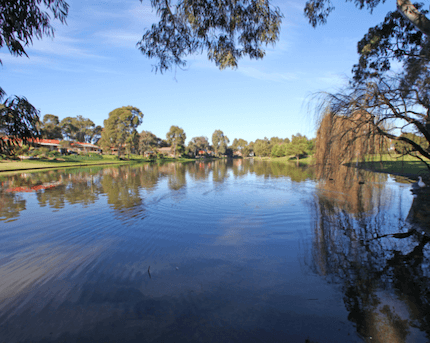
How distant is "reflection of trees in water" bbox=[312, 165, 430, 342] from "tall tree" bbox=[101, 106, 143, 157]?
197 feet

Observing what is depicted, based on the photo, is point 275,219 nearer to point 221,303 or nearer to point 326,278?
point 326,278

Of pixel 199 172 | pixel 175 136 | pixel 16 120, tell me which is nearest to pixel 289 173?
pixel 199 172

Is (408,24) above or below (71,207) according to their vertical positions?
above

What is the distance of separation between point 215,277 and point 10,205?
1144 cm

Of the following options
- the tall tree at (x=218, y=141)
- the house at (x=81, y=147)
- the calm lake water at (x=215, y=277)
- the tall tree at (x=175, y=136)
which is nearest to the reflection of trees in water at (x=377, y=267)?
the calm lake water at (x=215, y=277)

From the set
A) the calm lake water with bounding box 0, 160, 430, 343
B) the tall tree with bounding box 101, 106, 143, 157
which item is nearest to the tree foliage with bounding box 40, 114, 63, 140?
the tall tree with bounding box 101, 106, 143, 157

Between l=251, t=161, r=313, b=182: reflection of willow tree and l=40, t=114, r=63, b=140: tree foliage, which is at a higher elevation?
l=40, t=114, r=63, b=140: tree foliage

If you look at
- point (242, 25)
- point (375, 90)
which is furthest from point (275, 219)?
point (242, 25)

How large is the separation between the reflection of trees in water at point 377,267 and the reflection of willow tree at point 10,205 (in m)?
10.9

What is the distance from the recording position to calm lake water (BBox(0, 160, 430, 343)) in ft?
11.4

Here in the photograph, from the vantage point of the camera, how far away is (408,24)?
8.85 m

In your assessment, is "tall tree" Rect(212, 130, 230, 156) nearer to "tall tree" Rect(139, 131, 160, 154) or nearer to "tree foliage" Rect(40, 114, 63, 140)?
"tall tree" Rect(139, 131, 160, 154)

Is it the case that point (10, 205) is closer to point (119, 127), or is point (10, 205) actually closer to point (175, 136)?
point (119, 127)

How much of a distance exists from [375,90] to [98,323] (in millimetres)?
8301
